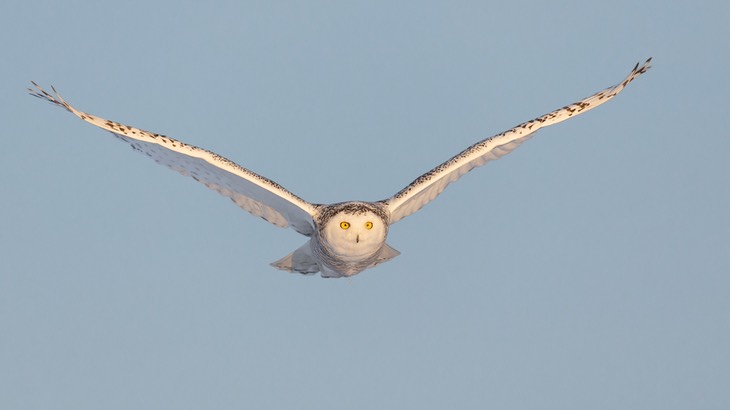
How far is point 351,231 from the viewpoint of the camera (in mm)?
24609

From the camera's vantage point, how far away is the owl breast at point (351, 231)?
A: 80.8ft

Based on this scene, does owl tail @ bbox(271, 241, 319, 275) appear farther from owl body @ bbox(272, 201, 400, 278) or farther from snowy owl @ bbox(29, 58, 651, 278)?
owl body @ bbox(272, 201, 400, 278)

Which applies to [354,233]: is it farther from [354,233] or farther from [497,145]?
[497,145]

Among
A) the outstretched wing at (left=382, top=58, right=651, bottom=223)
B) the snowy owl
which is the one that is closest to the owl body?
the snowy owl

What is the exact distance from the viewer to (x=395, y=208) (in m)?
26.0

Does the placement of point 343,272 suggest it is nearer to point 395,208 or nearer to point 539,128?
point 395,208

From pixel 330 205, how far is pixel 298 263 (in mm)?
2413

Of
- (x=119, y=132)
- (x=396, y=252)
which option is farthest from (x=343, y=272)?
(x=119, y=132)

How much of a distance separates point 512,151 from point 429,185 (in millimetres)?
1972

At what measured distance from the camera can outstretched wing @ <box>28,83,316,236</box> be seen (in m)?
24.7

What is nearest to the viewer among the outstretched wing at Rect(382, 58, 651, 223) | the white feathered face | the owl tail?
the white feathered face

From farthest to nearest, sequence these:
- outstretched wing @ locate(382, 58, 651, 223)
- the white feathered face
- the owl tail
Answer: the owl tail
outstretched wing @ locate(382, 58, 651, 223)
the white feathered face

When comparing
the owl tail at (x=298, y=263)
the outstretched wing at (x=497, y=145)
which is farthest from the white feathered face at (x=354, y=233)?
the owl tail at (x=298, y=263)

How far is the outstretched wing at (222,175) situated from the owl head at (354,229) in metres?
0.95
